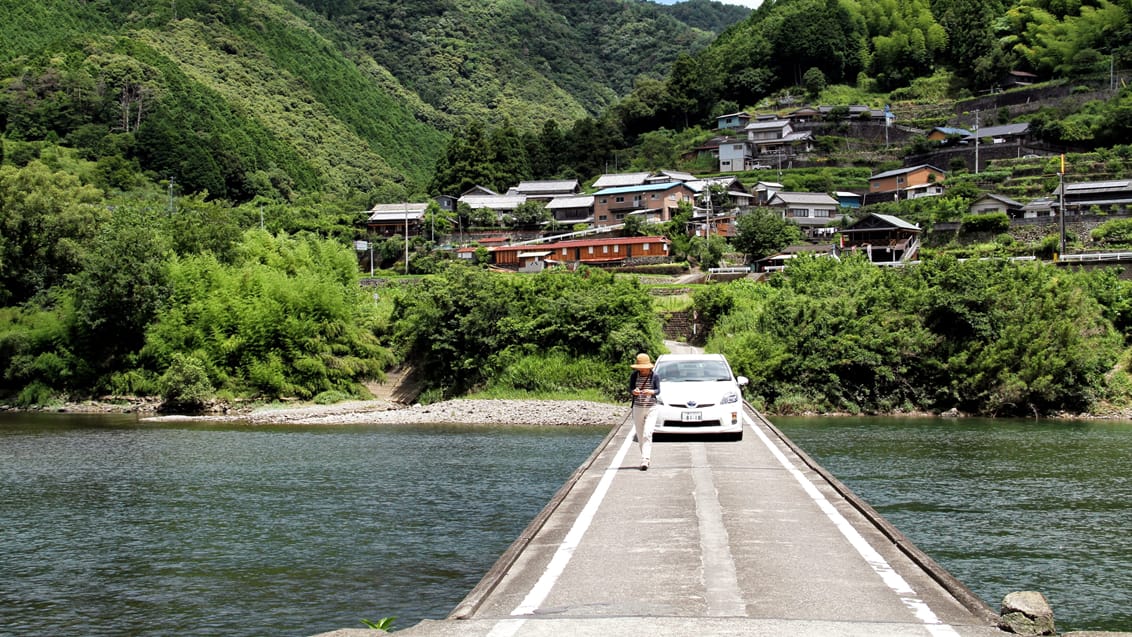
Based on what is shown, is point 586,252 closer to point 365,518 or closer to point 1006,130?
point 1006,130

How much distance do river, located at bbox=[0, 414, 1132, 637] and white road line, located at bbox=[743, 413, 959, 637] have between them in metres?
2.11

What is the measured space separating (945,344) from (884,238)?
74.1 ft

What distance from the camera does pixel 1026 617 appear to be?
608cm

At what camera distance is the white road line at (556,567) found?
20.7 feet

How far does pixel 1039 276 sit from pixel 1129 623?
30.0 m

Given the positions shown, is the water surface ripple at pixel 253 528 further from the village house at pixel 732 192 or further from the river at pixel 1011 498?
the village house at pixel 732 192

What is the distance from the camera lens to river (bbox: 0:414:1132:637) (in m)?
11.2

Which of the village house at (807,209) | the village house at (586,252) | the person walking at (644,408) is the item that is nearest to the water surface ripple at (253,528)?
the person walking at (644,408)

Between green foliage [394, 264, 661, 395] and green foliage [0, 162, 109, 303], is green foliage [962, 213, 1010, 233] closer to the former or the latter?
green foliage [394, 264, 661, 395]

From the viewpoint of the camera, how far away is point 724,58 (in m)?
105

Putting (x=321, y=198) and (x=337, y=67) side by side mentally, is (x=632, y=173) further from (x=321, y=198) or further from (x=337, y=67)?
(x=337, y=67)

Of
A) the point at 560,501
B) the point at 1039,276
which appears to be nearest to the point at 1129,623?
the point at 560,501

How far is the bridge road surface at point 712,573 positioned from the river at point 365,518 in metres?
2.20

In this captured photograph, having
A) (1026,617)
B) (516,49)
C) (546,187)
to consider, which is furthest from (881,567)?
(516,49)
